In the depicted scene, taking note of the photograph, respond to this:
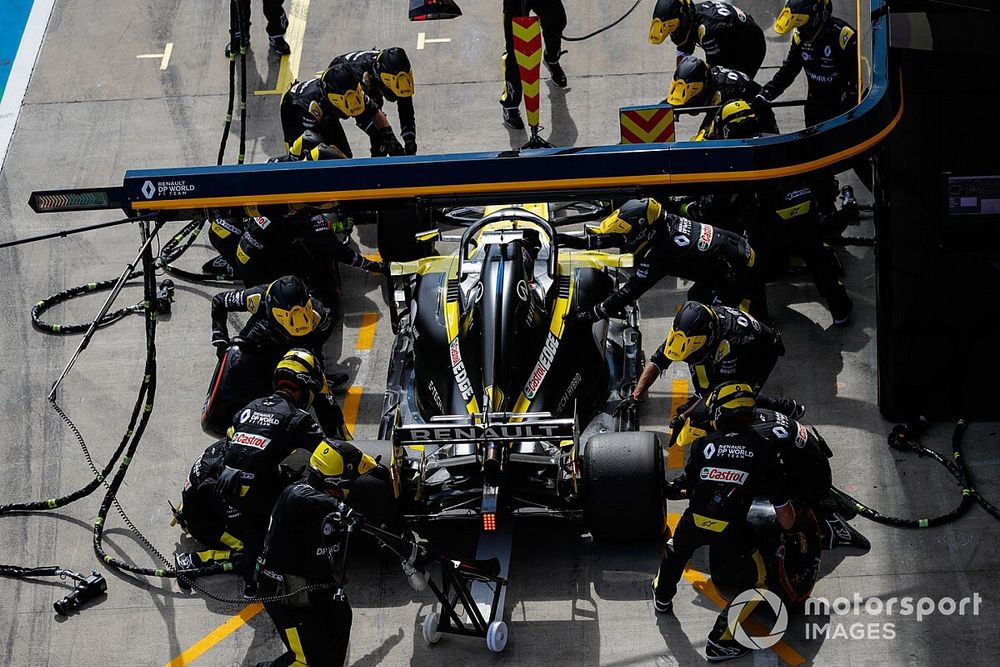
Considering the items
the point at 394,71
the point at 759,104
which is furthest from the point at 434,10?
the point at 759,104

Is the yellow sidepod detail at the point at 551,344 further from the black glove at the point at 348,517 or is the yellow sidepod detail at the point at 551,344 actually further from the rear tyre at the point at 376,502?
the black glove at the point at 348,517

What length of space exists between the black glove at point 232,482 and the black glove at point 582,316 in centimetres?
275

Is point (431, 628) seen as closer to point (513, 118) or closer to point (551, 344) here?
point (551, 344)

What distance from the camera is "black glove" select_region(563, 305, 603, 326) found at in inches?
420

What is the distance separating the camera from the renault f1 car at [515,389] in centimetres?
959

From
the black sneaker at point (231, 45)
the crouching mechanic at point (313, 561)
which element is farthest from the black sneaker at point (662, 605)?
the black sneaker at point (231, 45)

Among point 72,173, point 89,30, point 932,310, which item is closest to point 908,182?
point 932,310

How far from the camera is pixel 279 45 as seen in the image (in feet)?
53.1

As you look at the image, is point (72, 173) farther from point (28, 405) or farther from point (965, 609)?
point (965, 609)

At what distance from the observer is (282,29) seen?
16141 mm

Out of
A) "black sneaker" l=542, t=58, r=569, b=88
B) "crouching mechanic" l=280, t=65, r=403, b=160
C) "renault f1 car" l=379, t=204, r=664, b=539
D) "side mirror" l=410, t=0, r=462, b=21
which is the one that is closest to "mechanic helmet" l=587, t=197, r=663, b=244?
"renault f1 car" l=379, t=204, r=664, b=539

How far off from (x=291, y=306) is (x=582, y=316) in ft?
7.38

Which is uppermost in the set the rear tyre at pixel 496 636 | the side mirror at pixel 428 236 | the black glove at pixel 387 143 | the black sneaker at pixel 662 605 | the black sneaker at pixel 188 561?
the black glove at pixel 387 143

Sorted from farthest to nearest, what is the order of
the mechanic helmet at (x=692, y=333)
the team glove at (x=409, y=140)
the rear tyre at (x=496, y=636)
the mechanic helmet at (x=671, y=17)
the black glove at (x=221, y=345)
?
1. the team glove at (x=409, y=140)
2. the mechanic helmet at (x=671, y=17)
3. the black glove at (x=221, y=345)
4. the mechanic helmet at (x=692, y=333)
5. the rear tyre at (x=496, y=636)
